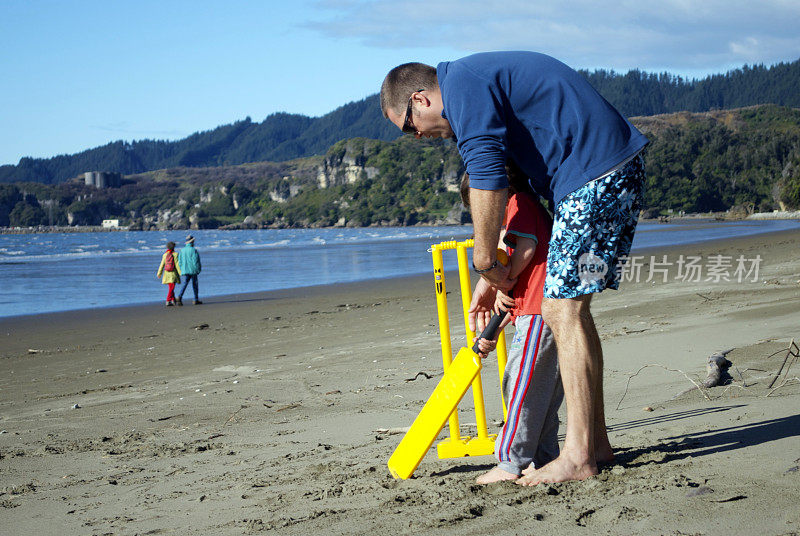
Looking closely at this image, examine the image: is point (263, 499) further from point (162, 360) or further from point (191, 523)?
point (162, 360)

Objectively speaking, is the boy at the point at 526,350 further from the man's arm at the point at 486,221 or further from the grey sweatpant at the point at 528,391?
the man's arm at the point at 486,221

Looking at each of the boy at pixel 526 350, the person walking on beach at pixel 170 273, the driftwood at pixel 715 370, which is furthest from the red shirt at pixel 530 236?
the person walking on beach at pixel 170 273

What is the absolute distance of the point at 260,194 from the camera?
196 m

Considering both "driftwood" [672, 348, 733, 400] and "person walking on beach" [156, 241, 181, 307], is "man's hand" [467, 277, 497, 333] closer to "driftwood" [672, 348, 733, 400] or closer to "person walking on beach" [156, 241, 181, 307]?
"driftwood" [672, 348, 733, 400]

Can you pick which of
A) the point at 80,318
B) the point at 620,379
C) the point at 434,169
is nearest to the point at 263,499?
the point at 620,379

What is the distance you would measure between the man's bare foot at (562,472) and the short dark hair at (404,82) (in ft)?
5.18

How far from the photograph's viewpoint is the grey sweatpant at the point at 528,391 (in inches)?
122

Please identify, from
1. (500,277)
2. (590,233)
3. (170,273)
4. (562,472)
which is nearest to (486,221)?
(500,277)

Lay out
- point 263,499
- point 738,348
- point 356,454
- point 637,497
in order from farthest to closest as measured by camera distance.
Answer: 1. point 738,348
2. point 356,454
3. point 263,499
4. point 637,497

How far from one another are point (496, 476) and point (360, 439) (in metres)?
1.28

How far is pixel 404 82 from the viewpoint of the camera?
3016 mm

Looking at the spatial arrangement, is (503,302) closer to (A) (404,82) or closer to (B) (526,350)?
(B) (526,350)

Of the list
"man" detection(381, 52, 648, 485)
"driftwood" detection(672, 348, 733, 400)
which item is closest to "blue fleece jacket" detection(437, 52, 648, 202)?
"man" detection(381, 52, 648, 485)

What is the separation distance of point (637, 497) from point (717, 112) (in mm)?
201620
